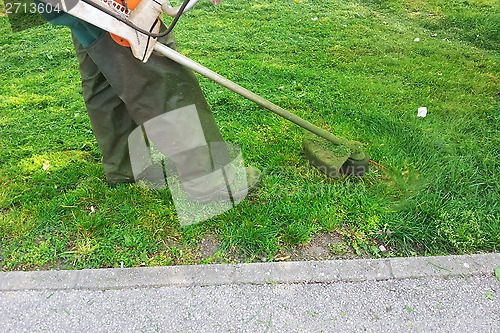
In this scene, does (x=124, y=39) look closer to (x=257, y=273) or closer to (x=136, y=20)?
(x=136, y=20)

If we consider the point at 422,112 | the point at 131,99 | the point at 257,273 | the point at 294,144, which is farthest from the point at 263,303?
the point at 422,112

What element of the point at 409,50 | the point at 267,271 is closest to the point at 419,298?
the point at 267,271

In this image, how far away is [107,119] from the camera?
2.88 metres

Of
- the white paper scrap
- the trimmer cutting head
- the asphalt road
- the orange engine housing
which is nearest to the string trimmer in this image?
the orange engine housing

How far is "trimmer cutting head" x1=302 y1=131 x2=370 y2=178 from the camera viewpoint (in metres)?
3.04

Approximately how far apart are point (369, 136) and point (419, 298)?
4.98 feet

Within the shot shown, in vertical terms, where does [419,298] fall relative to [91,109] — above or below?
below

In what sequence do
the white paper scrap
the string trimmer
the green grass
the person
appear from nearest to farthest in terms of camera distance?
the string trimmer
the person
the green grass
the white paper scrap

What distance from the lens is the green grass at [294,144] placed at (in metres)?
2.71

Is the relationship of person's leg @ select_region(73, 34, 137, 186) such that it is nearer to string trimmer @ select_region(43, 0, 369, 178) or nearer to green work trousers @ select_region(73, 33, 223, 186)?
green work trousers @ select_region(73, 33, 223, 186)

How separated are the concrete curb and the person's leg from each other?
0.78 meters

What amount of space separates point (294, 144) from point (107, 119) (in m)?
1.36

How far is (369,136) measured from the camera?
3576 millimetres

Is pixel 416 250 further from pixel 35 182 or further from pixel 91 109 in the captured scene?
pixel 35 182
